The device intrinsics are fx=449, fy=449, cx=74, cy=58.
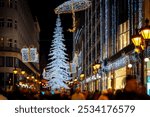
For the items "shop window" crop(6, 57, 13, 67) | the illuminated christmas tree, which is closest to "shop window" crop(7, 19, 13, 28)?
"shop window" crop(6, 57, 13, 67)

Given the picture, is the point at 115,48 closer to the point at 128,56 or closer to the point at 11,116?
the point at 128,56

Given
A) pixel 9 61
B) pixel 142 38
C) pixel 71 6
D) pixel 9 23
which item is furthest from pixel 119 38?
pixel 9 23

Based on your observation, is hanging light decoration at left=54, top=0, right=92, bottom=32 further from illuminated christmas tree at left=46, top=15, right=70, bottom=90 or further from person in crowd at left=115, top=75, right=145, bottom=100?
illuminated christmas tree at left=46, top=15, right=70, bottom=90

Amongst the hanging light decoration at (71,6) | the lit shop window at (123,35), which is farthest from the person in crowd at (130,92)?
the lit shop window at (123,35)

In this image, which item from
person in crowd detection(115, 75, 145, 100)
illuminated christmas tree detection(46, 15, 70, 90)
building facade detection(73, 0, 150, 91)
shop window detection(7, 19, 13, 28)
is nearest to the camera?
person in crowd detection(115, 75, 145, 100)

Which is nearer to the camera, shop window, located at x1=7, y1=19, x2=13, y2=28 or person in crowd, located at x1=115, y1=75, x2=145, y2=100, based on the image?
person in crowd, located at x1=115, y1=75, x2=145, y2=100

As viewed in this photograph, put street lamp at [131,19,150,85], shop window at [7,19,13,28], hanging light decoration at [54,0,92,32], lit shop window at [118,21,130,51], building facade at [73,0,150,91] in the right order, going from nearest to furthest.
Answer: street lamp at [131,19,150,85] → building facade at [73,0,150,91] → hanging light decoration at [54,0,92,32] → lit shop window at [118,21,130,51] → shop window at [7,19,13,28]

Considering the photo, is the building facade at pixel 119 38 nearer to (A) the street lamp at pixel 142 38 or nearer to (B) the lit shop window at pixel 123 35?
(B) the lit shop window at pixel 123 35

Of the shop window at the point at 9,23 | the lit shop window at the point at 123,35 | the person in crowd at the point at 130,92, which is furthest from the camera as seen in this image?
the shop window at the point at 9,23

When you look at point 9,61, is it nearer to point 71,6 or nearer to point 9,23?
point 9,23

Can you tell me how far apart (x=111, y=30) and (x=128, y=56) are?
1137 cm

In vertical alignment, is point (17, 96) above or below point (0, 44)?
below

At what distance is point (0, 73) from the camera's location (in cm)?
7938

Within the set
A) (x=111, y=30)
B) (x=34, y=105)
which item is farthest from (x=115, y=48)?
(x=34, y=105)
